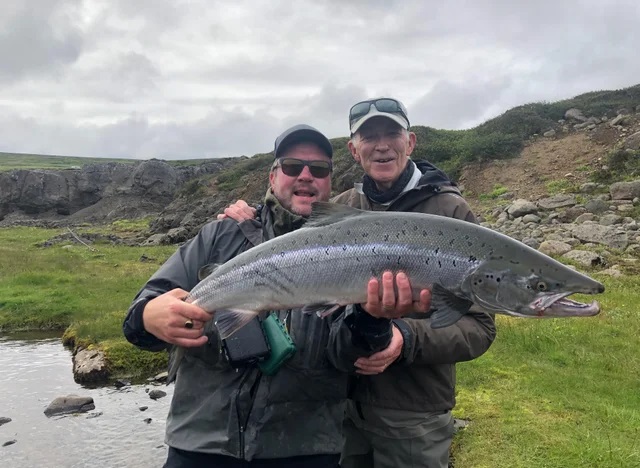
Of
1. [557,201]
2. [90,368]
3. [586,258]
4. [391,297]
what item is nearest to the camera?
[391,297]

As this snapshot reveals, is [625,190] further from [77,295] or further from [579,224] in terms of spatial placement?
[77,295]

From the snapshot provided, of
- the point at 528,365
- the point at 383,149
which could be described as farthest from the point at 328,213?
the point at 528,365

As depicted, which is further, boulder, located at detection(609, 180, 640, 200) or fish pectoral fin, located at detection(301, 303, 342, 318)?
boulder, located at detection(609, 180, 640, 200)

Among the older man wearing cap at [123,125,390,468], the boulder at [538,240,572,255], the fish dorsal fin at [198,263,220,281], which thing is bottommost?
the boulder at [538,240,572,255]

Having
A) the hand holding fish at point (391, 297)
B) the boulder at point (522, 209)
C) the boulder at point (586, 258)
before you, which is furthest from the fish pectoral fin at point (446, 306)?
the boulder at point (522, 209)

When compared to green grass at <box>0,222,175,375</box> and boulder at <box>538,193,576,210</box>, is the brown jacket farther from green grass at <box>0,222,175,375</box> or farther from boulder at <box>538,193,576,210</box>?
boulder at <box>538,193,576,210</box>

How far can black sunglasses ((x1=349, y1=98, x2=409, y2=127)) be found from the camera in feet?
16.5

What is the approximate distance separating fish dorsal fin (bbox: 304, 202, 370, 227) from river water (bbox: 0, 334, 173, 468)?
24.3 feet

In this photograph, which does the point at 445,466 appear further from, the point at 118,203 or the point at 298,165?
the point at 118,203

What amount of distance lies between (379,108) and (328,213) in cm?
126

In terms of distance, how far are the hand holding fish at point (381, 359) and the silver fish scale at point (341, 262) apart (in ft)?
1.47

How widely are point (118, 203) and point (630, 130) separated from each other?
64.8 metres

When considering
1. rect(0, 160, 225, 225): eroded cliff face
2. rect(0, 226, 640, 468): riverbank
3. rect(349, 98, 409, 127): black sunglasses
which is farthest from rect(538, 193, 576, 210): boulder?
rect(0, 160, 225, 225): eroded cliff face

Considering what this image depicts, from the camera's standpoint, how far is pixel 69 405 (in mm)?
→ 12109
